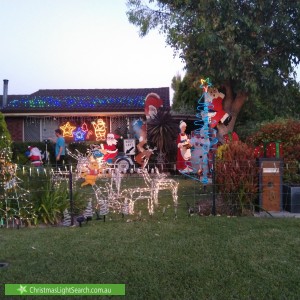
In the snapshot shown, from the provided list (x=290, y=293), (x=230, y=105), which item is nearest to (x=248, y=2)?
(x=230, y=105)

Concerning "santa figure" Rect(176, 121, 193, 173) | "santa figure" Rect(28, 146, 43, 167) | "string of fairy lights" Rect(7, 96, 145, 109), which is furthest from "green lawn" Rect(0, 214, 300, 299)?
"string of fairy lights" Rect(7, 96, 145, 109)

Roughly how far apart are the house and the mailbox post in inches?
359

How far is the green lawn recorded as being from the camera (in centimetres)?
408

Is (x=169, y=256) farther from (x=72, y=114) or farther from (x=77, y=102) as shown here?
(x=77, y=102)

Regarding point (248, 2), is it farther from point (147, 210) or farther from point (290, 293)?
point (290, 293)

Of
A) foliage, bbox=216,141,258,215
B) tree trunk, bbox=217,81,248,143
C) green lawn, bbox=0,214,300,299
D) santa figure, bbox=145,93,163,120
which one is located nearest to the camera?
green lawn, bbox=0,214,300,299

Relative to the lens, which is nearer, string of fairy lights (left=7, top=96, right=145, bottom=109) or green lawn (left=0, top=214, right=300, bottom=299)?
green lawn (left=0, top=214, right=300, bottom=299)

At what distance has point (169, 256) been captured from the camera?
16.5 ft

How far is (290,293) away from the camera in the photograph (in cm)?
389

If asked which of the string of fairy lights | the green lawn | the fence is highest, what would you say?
the string of fairy lights

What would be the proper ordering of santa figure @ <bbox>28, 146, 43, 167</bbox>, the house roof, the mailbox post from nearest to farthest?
1. the mailbox post
2. santa figure @ <bbox>28, 146, 43, 167</bbox>
3. the house roof

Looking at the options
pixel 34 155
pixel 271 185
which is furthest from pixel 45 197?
pixel 34 155

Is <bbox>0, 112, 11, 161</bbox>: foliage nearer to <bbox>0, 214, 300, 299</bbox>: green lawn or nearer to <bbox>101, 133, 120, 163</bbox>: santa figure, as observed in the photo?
<bbox>0, 214, 300, 299</bbox>: green lawn

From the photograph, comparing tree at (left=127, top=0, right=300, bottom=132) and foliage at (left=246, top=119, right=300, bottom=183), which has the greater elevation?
tree at (left=127, top=0, right=300, bottom=132)
